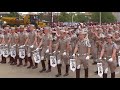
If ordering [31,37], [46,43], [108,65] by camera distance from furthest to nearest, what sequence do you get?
[31,37]
[46,43]
[108,65]

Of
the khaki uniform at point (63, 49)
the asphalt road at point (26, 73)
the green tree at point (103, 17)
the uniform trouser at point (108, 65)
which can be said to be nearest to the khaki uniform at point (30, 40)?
the asphalt road at point (26, 73)

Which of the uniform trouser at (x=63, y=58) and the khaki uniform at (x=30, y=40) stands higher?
the khaki uniform at (x=30, y=40)

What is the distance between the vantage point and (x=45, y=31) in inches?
460

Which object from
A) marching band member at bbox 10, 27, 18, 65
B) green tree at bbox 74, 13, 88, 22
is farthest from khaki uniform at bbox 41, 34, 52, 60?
green tree at bbox 74, 13, 88, 22

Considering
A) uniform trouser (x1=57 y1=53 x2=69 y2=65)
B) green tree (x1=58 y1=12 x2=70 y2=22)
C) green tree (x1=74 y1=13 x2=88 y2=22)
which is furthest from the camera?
green tree (x1=74 y1=13 x2=88 y2=22)

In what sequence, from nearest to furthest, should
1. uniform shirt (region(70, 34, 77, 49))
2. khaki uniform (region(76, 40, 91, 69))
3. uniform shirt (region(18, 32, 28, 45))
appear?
khaki uniform (region(76, 40, 91, 69)) → uniform shirt (region(70, 34, 77, 49)) → uniform shirt (region(18, 32, 28, 45))

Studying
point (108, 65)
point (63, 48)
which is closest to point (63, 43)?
point (63, 48)

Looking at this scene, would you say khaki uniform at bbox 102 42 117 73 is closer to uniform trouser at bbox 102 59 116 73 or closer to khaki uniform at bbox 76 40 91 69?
uniform trouser at bbox 102 59 116 73

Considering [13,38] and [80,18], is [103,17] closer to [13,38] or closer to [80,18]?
[80,18]

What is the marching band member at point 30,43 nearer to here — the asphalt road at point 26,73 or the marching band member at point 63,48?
the asphalt road at point 26,73

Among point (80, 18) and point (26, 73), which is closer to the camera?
point (26, 73)

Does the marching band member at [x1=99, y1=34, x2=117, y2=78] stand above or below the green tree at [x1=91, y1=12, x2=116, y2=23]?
below

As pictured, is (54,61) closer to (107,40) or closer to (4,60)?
(107,40)
